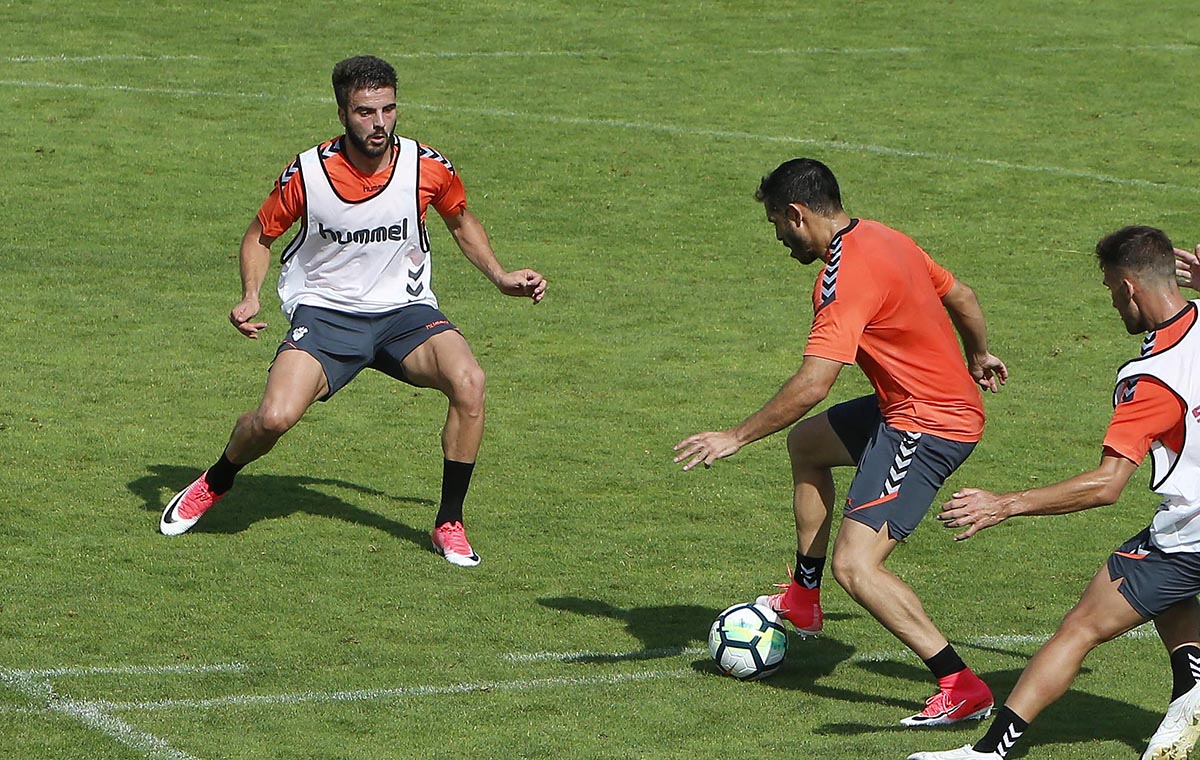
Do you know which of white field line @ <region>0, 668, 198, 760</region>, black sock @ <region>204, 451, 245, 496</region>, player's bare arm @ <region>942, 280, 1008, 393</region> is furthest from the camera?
black sock @ <region>204, 451, 245, 496</region>

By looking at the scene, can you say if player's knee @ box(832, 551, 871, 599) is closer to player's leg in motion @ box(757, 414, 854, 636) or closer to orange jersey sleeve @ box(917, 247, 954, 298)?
player's leg in motion @ box(757, 414, 854, 636)

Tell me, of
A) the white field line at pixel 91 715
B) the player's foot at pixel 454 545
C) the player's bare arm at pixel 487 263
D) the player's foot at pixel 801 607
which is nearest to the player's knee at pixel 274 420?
the player's foot at pixel 454 545

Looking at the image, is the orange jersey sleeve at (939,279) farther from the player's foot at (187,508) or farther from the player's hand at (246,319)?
the player's foot at (187,508)

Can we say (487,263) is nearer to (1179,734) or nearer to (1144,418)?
(1144,418)

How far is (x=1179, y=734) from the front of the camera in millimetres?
5973

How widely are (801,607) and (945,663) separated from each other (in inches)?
44.5

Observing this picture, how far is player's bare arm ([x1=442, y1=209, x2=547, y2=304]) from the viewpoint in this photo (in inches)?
346

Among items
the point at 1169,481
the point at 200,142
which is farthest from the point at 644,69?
the point at 1169,481

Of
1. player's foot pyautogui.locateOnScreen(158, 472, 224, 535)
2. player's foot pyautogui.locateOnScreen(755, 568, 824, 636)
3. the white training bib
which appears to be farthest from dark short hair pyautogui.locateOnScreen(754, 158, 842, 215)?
player's foot pyautogui.locateOnScreen(158, 472, 224, 535)

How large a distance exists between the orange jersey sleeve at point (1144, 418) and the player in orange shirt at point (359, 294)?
364cm

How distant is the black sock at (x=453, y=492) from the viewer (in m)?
8.86

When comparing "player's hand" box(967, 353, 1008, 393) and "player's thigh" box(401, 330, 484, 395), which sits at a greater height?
"player's hand" box(967, 353, 1008, 393)

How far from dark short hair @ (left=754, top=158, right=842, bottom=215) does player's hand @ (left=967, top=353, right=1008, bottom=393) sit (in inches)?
48.1

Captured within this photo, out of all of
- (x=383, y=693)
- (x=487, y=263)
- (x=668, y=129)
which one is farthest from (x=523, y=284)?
(x=668, y=129)
